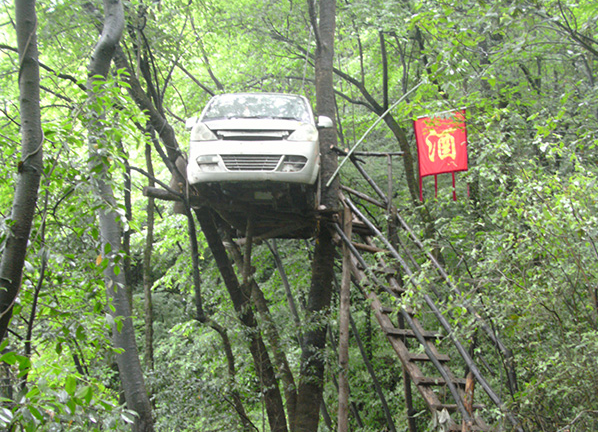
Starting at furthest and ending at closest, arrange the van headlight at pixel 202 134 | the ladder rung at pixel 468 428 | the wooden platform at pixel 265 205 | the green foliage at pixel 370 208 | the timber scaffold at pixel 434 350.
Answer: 1. the wooden platform at pixel 265 205
2. the van headlight at pixel 202 134
3. the timber scaffold at pixel 434 350
4. the ladder rung at pixel 468 428
5. the green foliage at pixel 370 208

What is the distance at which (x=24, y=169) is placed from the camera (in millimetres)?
2531

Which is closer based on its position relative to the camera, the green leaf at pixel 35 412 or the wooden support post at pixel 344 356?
the green leaf at pixel 35 412

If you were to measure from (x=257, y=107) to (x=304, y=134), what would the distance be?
4.06 feet

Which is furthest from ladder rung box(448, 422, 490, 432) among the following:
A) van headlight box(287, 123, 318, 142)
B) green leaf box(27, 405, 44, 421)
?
green leaf box(27, 405, 44, 421)

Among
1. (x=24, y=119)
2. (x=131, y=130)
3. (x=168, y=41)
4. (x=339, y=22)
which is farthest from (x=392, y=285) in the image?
(x=339, y=22)

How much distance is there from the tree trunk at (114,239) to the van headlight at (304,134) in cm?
260

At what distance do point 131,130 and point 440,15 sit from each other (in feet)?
10.8

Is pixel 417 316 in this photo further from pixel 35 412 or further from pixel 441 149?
pixel 35 412

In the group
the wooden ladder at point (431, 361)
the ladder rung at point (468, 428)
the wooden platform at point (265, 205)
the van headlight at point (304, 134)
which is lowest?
the ladder rung at point (468, 428)

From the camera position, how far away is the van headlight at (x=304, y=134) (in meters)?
6.83

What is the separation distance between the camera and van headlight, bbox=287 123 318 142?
6.83 meters

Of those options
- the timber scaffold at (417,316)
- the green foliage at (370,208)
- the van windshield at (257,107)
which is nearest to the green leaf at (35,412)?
the green foliage at (370,208)

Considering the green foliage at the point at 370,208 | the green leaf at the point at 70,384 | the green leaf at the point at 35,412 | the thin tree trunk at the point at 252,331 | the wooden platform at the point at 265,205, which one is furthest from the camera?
the thin tree trunk at the point at 252,331

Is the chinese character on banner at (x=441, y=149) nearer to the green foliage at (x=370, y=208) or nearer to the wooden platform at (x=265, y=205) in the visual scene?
the green foliage at (x=370, y=208)
